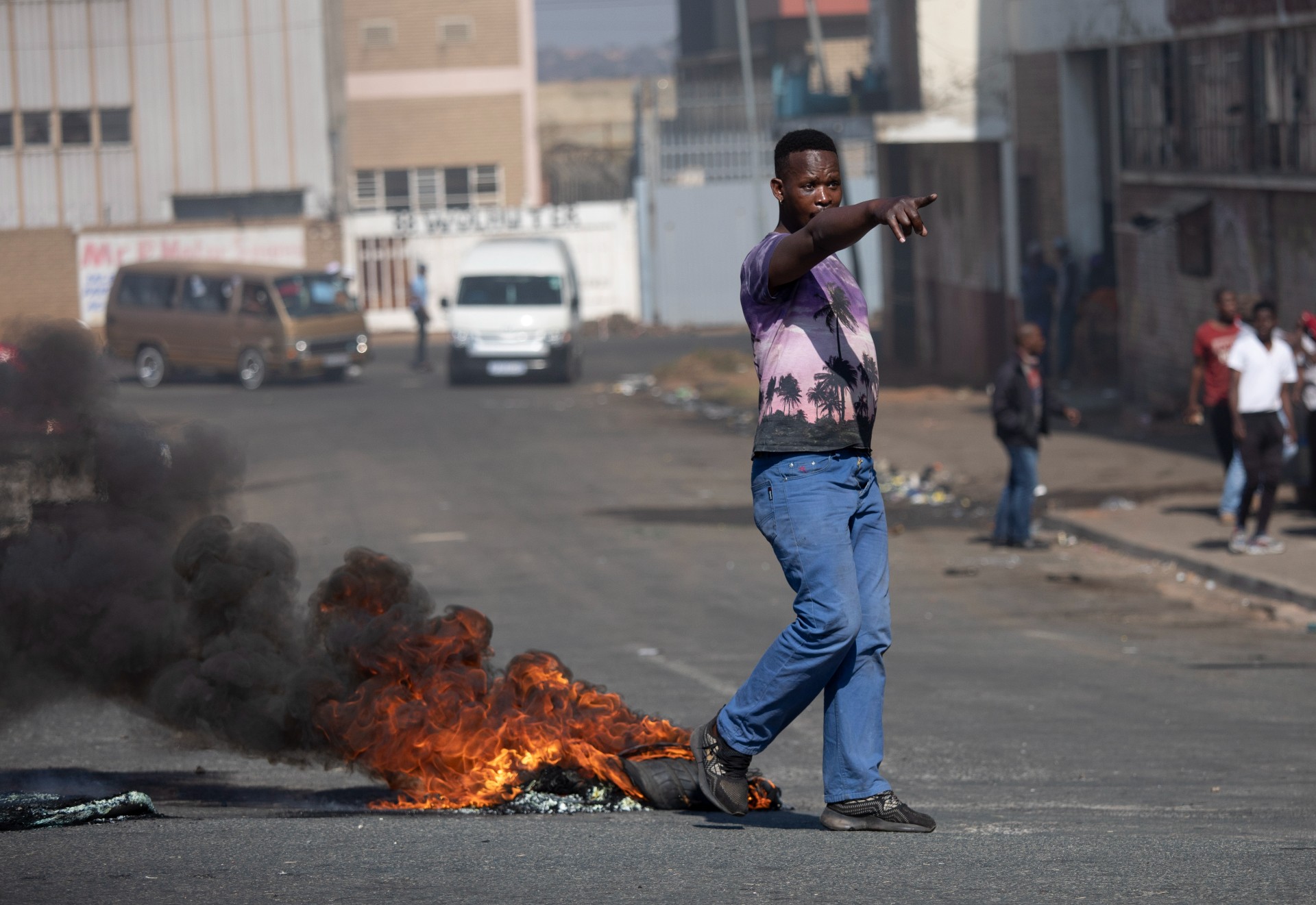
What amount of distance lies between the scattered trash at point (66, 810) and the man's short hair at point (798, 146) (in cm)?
258

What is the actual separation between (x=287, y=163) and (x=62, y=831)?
132 ft

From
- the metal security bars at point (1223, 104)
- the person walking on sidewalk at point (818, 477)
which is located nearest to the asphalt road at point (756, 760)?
the person walking on sidewalk at point (818, 477)

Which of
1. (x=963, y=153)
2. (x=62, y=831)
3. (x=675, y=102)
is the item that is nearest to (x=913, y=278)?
(x=963, y=153)

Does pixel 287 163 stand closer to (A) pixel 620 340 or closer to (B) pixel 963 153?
(A) pixel 620 340

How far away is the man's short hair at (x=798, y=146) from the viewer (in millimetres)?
4164

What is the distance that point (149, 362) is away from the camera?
30469 millimetres

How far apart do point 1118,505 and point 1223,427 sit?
177 cm

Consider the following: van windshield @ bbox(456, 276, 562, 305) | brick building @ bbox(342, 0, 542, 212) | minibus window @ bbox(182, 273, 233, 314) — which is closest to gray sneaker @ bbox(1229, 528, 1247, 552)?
van windshield @ bbox(456, 276, 562, 305)

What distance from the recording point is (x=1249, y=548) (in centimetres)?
1167

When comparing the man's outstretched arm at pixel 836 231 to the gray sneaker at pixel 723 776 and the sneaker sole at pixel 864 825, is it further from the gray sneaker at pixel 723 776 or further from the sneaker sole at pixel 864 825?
the sneaker sole at pixel 864 825

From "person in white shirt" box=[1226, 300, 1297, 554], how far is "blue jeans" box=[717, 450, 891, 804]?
26.3 feet

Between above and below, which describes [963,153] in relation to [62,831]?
above

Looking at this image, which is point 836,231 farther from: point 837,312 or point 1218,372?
point 1218,372

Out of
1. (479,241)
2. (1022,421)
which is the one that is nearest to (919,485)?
(1022,421)
